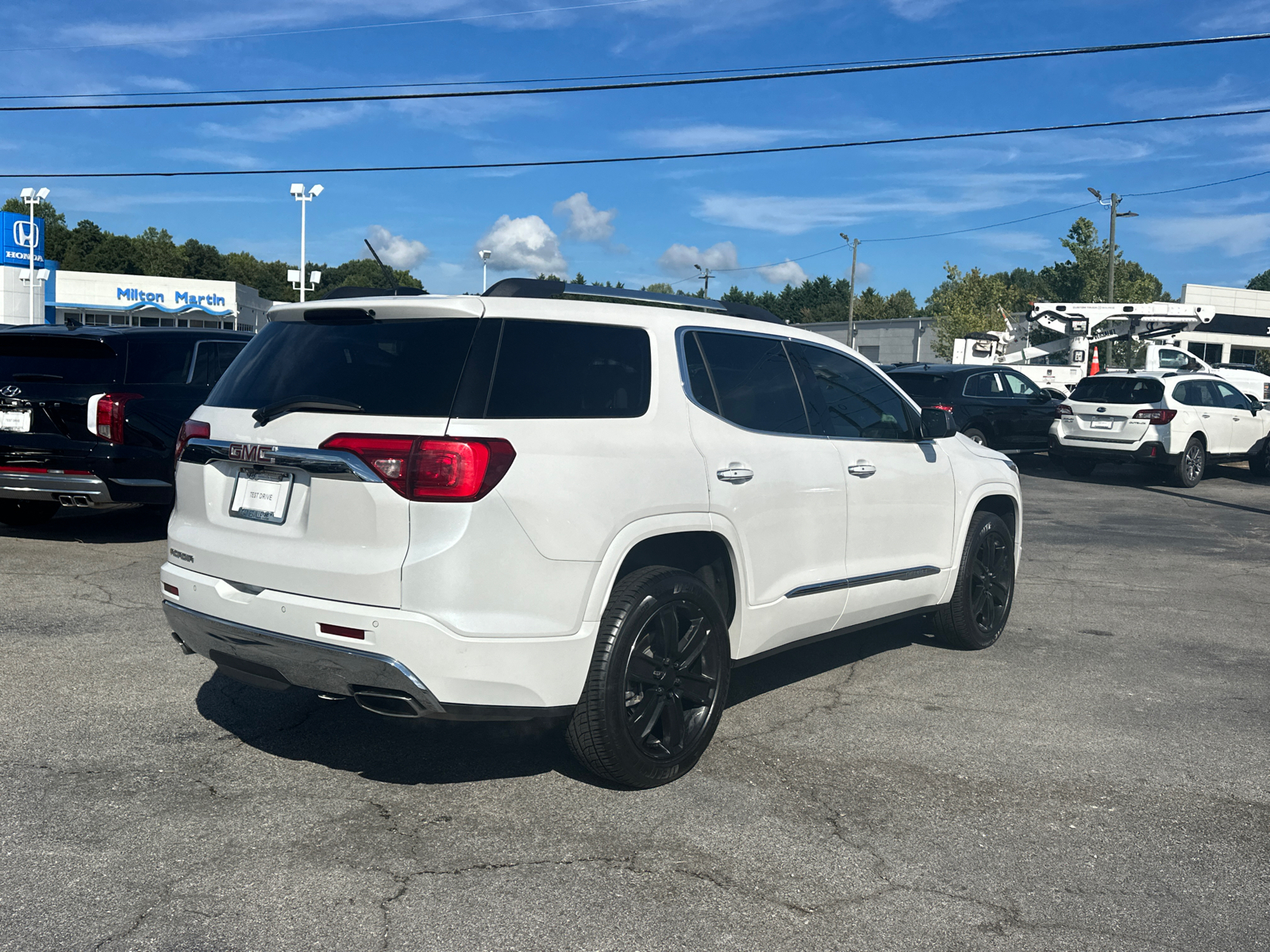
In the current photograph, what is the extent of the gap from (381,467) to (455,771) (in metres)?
1.38

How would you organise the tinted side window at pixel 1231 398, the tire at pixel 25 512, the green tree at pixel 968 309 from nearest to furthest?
the tire at pixel 25 512
the tinted side window at pixel 1231 398
the green tree at pixel 968 309

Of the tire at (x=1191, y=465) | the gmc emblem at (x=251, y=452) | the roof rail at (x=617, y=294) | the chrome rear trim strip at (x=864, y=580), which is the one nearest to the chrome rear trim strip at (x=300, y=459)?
the gmc emblem at (x=251, y=452)

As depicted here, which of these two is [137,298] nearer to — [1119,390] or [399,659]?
[1119,390]

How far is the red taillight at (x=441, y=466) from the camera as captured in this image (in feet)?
12.0

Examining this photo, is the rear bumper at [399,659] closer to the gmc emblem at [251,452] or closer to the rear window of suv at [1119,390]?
the gmc emblem at [251,452]

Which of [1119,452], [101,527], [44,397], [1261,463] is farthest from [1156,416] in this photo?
[44,397]

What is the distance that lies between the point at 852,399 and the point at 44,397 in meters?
6.51

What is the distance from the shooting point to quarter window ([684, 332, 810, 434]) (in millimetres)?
4727

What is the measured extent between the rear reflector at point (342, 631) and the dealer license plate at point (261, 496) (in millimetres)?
446

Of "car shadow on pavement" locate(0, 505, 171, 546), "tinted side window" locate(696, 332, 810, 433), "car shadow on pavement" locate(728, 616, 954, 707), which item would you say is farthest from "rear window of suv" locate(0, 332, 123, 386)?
"tinted side window" locate(696, 332, 810, 433)

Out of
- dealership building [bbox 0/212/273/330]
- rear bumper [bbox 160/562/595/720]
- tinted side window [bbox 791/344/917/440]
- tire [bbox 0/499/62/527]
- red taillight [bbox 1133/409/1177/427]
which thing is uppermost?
dealership building [bbox 0/212/273/330]

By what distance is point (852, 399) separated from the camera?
5.62 meters

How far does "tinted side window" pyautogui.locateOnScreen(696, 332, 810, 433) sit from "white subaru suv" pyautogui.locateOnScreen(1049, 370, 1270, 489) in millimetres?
13426

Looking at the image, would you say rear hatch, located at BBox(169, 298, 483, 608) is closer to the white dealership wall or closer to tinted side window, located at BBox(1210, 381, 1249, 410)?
tinted side window, located at BBox(1210, 381, 1249, 410)
